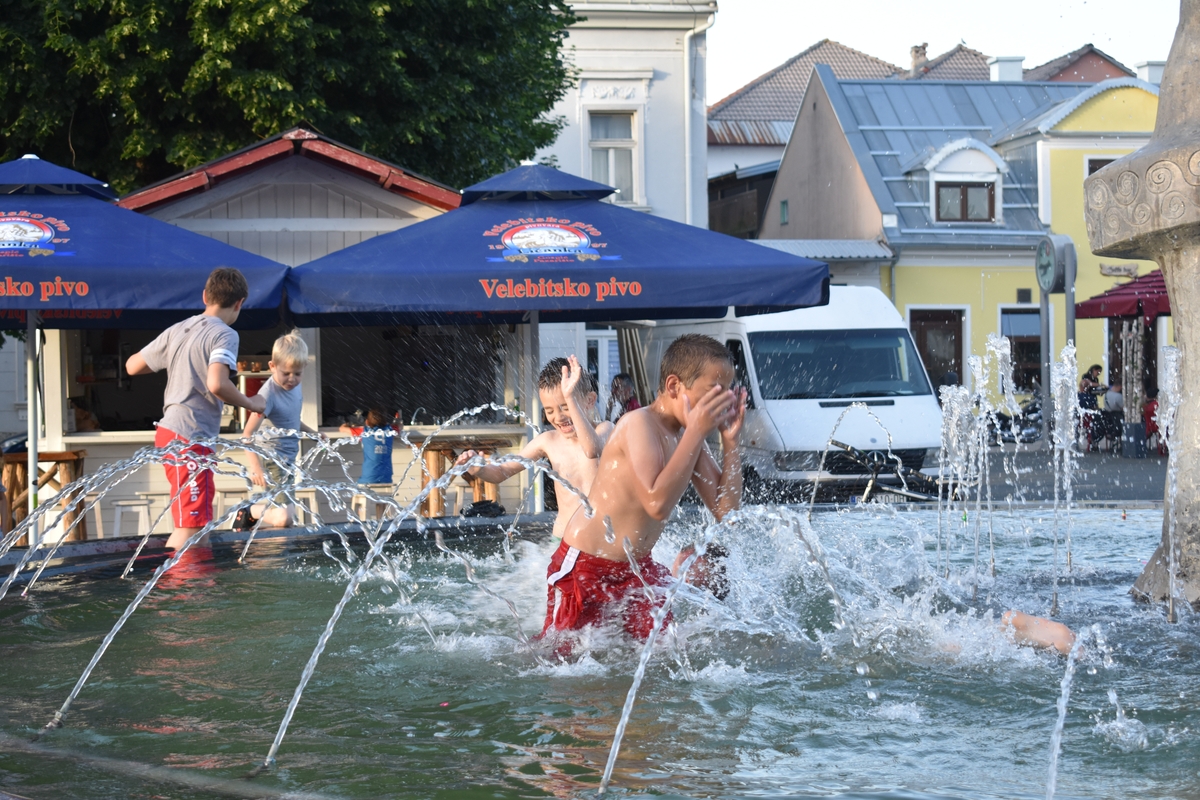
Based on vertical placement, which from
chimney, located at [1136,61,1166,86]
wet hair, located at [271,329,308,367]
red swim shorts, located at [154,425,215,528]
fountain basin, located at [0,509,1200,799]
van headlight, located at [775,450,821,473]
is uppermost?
chimney, located at [1136,61,1166,86]

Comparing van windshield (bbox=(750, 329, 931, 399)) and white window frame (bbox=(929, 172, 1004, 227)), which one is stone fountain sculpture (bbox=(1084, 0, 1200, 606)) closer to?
van windshield (bbox=(750, 329, 931, 399))

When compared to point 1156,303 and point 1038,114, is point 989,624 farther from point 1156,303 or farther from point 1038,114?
point 1038,114

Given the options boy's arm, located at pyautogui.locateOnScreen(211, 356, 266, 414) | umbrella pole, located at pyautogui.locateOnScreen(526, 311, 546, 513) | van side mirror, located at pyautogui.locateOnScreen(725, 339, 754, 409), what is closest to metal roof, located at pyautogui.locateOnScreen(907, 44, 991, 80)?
van side mirror, located at pyautogui.locateOnScreen(725, 339, 754, 409)

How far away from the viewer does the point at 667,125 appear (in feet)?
87.1

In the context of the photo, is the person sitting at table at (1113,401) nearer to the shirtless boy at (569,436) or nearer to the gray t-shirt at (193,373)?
the shirtless boy at (569,436)

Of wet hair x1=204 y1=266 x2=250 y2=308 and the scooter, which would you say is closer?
wet hair x1=204 y1=266 x2=250 y2=308

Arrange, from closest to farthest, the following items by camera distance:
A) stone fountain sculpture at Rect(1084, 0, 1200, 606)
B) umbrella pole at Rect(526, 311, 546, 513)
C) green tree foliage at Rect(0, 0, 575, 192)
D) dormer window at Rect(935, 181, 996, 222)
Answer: stone fountain sculpture at Rect(1084, 0, 1200, 606) → umbrella pole at Rect(526, 311, 546, 513) → green tree foliage at Rect(0, 0, 575, 192) → dormer window at Rect(935, 181, 996, 222)

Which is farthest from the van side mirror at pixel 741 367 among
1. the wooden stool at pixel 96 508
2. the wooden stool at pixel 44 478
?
the wooden stool at pixel 44 478

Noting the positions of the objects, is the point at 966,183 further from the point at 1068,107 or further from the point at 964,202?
the point at 1068,107

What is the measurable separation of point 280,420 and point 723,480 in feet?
15.2

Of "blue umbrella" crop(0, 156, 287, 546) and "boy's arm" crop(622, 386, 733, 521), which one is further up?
"blue umbrella" crop(0, 156, 287, 546)

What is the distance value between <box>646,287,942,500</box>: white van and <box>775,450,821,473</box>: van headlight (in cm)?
1

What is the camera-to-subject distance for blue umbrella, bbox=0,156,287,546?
845 centimetres

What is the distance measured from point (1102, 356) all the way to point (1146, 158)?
82.0 feet
